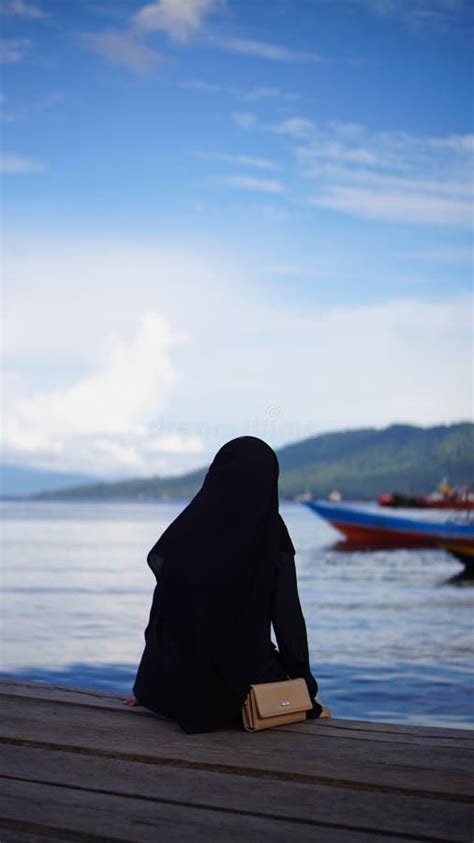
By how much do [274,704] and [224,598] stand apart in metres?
0.46

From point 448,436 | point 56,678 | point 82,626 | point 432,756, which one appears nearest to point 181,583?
point 432,756

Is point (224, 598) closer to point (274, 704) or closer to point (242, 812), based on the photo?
point (274, 704)

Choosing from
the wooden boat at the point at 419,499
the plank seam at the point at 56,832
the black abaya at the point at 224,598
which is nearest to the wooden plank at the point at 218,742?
the black abaya at the point at 224,598

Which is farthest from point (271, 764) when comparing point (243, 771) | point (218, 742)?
point (218, 742)

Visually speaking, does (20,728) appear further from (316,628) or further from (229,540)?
(316,628)

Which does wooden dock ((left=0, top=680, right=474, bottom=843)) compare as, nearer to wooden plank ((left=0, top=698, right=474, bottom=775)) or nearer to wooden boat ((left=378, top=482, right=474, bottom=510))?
wooden plank ((left=0, top=698, right=474, bottom=775))

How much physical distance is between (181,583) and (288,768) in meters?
0.83

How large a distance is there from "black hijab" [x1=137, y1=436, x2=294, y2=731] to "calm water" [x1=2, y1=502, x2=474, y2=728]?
20.9 feet

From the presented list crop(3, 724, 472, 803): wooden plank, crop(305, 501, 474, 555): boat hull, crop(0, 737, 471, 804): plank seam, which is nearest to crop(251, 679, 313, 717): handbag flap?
crop(3, 724, 472, 803): wooden plank

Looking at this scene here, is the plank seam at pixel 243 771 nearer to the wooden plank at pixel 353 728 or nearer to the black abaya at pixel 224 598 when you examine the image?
the black abaya at pixel 224 598

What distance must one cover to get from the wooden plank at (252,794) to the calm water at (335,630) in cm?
684

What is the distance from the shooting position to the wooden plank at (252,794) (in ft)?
10.1

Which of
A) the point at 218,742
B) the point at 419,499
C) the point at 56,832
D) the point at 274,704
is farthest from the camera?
the point at 419,499

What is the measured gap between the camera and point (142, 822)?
119 inches
